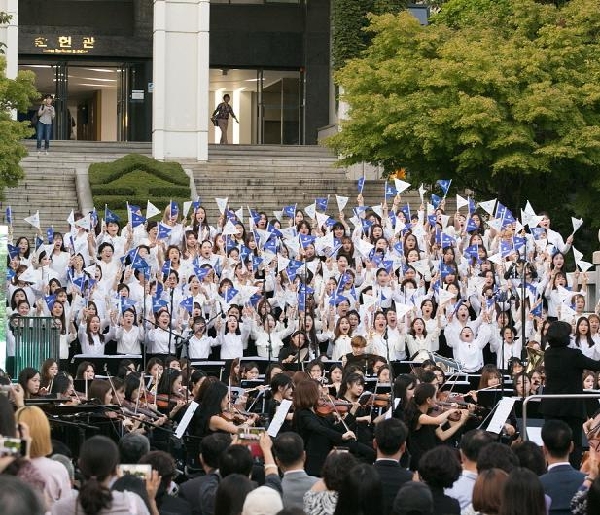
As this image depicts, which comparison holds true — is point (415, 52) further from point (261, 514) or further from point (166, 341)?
point (261, 514)

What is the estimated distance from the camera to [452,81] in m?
39.6

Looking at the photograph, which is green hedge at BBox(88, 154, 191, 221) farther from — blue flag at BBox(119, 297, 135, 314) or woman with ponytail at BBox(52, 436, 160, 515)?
woman with ponytail at BBox(52, 436, 160, 515)

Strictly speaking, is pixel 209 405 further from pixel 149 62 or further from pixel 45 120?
pixel 149 62

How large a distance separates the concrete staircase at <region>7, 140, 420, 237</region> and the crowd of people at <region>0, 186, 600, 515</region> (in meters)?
4.18

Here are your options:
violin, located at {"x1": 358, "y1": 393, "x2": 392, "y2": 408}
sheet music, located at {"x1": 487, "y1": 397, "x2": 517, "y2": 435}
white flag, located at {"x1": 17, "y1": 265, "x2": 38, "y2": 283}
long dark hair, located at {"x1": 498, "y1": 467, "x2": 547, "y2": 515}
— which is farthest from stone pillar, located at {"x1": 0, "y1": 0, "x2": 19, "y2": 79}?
long dark hair, located at {"x1": 498, "y1": 467, "x2": 547, "y2": 515}

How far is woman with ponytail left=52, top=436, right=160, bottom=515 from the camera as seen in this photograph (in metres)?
10.3

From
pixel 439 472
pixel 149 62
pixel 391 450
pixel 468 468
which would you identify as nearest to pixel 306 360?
pixel 391 450

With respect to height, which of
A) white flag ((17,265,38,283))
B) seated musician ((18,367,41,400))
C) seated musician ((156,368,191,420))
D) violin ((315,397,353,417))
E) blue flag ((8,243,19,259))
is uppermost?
blue flag ((8,243,19,259))

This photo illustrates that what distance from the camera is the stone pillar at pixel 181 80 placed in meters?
46.0

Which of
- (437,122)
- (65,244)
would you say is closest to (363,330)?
(65,244)

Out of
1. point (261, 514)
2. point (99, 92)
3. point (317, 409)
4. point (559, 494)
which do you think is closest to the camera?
point (261, 514)

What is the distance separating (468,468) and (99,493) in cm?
363

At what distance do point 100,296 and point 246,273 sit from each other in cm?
237

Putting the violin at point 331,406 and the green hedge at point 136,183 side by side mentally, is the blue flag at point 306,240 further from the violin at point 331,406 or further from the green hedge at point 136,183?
the violin at point 331,406
